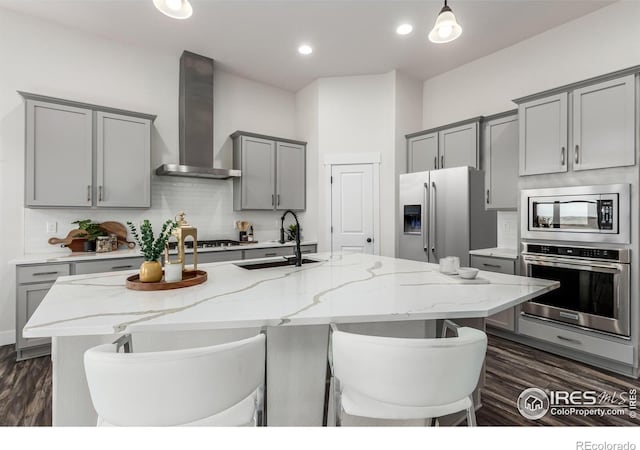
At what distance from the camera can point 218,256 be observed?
362cm

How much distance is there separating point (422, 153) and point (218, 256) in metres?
2.92

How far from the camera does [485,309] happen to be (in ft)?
4.06

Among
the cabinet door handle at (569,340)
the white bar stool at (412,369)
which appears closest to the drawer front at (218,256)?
the white bar stool at (412,369)

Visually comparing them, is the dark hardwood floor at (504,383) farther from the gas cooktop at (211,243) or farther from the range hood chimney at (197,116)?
the range hood chimney at (197,116)

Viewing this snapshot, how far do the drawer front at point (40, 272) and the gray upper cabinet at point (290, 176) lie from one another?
8.13 feet

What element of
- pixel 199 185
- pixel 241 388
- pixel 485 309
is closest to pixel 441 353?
pixel 485 309

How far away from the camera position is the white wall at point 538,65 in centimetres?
294

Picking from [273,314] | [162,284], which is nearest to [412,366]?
[273,314]

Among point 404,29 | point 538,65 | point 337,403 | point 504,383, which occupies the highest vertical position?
point 404,29

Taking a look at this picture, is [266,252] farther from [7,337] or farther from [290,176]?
[7,337]

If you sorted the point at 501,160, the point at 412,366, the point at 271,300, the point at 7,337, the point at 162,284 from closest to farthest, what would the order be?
the point at 412,366 → the point at 271,300 → the point at 162,284 → the point at 7,337 → the point at 501,160

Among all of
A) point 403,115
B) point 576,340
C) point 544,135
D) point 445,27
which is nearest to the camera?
point 445,27

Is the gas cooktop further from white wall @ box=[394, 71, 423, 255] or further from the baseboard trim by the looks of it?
white wall @ box=[394, 71, 423, 255]

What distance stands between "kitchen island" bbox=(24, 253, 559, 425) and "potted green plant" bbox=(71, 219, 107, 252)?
1757 millimetres
